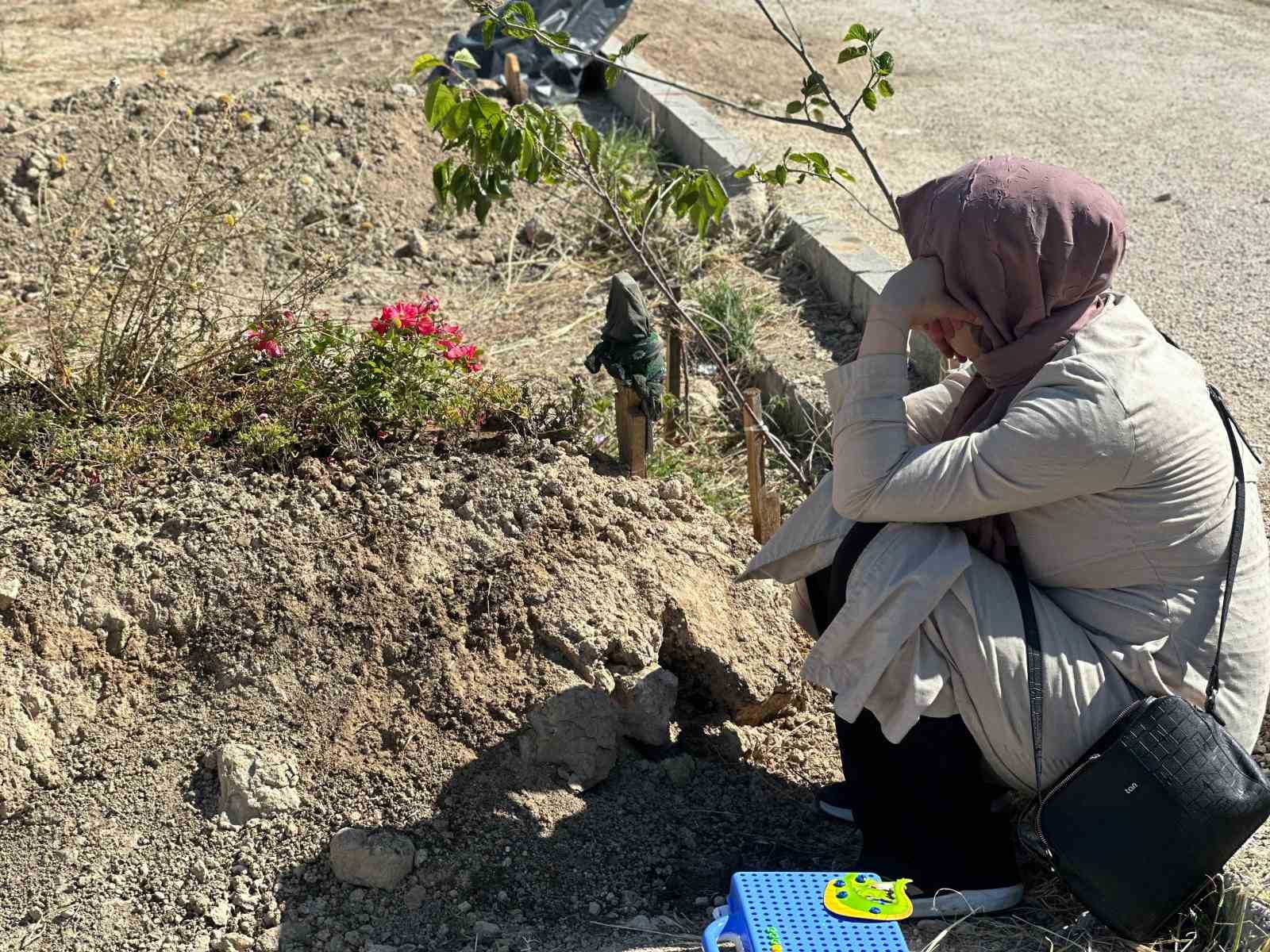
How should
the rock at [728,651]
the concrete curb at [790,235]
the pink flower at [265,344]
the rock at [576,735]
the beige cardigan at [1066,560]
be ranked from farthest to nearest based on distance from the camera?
the concrete curb at [790,235] → the pink flower at [265,344] → the rock at [728,651] → the rock at [576,735] → the beige cardigan at [1066,560]

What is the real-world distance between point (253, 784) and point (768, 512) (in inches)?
61.4

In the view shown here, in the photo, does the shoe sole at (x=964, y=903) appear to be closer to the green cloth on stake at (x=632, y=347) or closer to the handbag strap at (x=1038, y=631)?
the handbag strap at (x=1038, y=631)

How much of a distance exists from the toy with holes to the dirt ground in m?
0.32

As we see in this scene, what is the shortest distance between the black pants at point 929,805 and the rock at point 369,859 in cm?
95

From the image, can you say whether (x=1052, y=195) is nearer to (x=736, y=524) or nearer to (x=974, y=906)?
(x=974, y=906)

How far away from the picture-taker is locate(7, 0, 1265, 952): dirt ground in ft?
8.75

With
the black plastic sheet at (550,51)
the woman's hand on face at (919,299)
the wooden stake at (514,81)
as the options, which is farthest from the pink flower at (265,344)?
the black plastic sheet at (550,51)

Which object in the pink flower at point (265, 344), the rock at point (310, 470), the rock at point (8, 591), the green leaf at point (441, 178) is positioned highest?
the green leaf at point (441, 178)

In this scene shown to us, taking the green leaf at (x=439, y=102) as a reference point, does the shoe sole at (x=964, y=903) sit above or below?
below

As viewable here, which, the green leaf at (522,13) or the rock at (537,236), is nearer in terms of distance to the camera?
the green leaf at (522,13)

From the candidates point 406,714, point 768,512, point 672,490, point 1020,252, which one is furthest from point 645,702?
point 1020,252

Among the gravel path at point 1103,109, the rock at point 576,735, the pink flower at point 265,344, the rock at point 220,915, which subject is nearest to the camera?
the rock at point 220,915

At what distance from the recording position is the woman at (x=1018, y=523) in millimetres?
2287

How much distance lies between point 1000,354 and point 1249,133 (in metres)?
5.78
